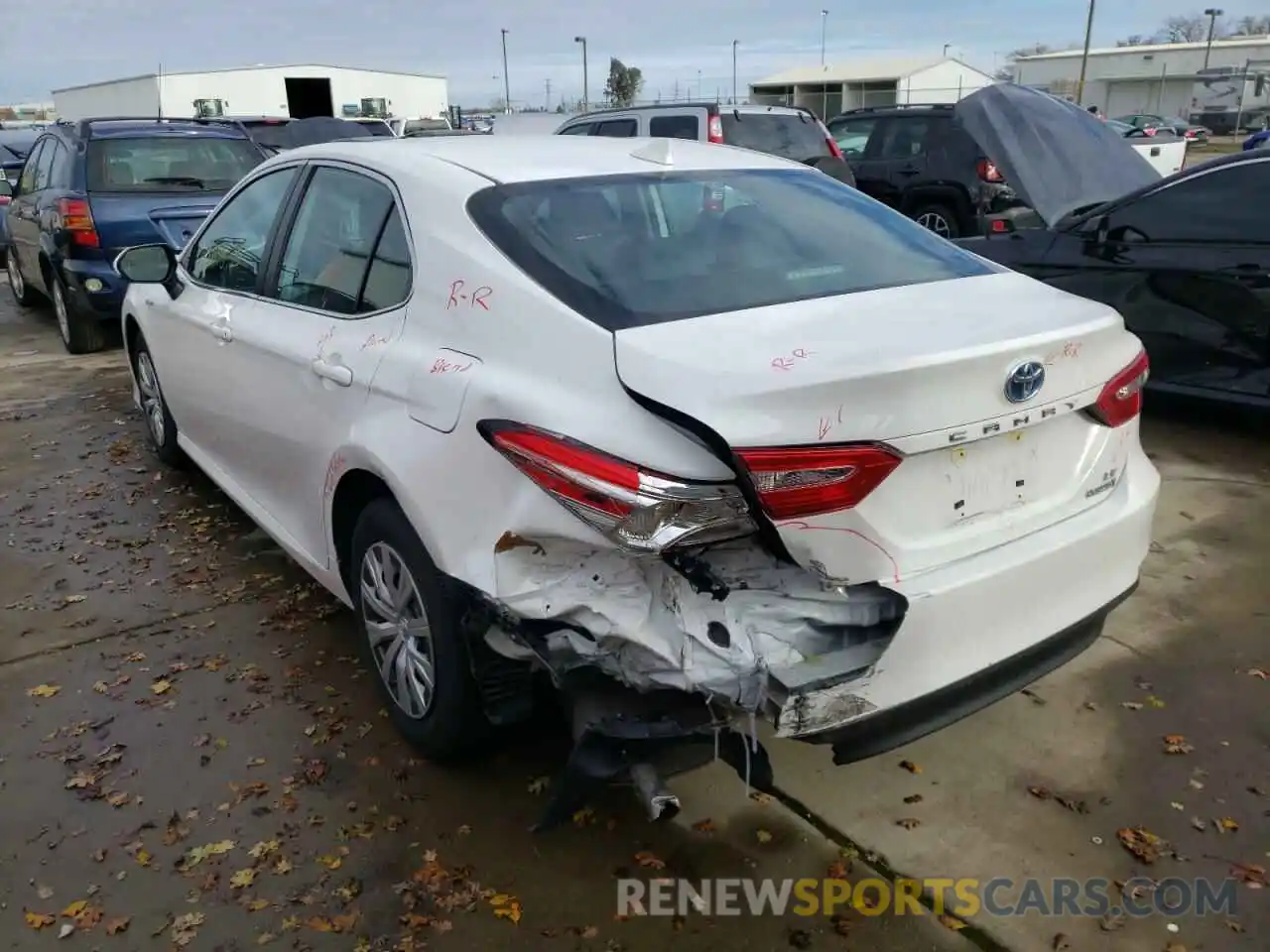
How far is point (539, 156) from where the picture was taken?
10.8 feet

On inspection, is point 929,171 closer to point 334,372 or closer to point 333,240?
point 333,240

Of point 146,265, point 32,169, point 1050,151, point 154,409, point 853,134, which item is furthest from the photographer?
point 853,134

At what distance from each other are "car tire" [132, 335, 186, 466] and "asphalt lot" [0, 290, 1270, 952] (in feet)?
4.52

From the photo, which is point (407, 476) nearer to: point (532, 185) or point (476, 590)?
point (476, 590)

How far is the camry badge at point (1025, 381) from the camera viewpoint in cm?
242

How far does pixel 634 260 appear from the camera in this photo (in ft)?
9.14

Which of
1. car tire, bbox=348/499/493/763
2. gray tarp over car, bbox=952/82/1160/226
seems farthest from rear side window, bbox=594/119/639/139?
car tire, bbox=348/499/493/763

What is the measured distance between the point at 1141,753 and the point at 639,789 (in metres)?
1.72

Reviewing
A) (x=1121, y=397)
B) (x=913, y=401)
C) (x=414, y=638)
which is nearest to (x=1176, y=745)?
(x=1121, y=397)

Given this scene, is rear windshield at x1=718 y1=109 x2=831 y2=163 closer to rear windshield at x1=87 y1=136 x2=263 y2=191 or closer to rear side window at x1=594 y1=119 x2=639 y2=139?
rear side window at x1=594 y1=119 x2=639 y2=139

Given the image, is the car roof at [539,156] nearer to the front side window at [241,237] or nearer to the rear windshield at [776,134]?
the front side window at [241,237]

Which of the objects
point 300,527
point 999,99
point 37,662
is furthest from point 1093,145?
point 37,662

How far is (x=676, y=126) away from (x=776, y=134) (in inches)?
44.4

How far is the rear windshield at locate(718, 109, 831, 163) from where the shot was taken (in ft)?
35.7
